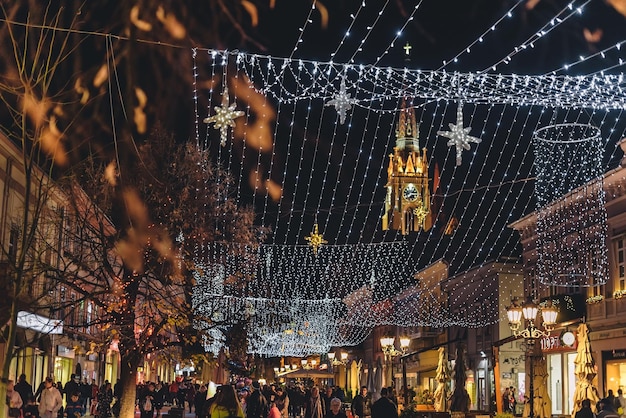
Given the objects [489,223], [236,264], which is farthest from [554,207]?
[489,223]

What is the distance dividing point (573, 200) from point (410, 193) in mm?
86528

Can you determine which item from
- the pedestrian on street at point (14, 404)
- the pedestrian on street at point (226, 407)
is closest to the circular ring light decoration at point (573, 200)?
the pedestrian on street at point (14, 404)

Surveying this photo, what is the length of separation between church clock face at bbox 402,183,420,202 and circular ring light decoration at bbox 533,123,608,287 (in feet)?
274

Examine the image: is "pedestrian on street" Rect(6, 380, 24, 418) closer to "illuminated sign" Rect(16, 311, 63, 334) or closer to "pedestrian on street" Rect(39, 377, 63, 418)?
"pedestrian on street" Rect(39, 377, 63, 418)

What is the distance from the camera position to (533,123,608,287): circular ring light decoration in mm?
29969

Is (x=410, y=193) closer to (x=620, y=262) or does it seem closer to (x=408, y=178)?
(x=408, y=178)

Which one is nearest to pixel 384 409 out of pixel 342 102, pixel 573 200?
pixel 342 102

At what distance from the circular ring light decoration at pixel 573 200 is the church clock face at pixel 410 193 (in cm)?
8349

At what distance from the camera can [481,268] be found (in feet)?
155

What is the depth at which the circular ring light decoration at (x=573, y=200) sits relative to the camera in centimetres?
2997

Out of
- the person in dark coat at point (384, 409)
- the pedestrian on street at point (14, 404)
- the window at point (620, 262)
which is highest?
the window at point (620, 262)

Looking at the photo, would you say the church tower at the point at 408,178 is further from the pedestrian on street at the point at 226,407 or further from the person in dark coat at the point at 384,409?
the pedestrian on street at the point at 226,407

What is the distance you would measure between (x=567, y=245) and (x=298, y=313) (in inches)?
1882

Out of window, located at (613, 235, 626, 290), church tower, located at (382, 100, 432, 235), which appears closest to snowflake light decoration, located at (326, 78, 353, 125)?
window, located at (613, 235, 626, 290)
